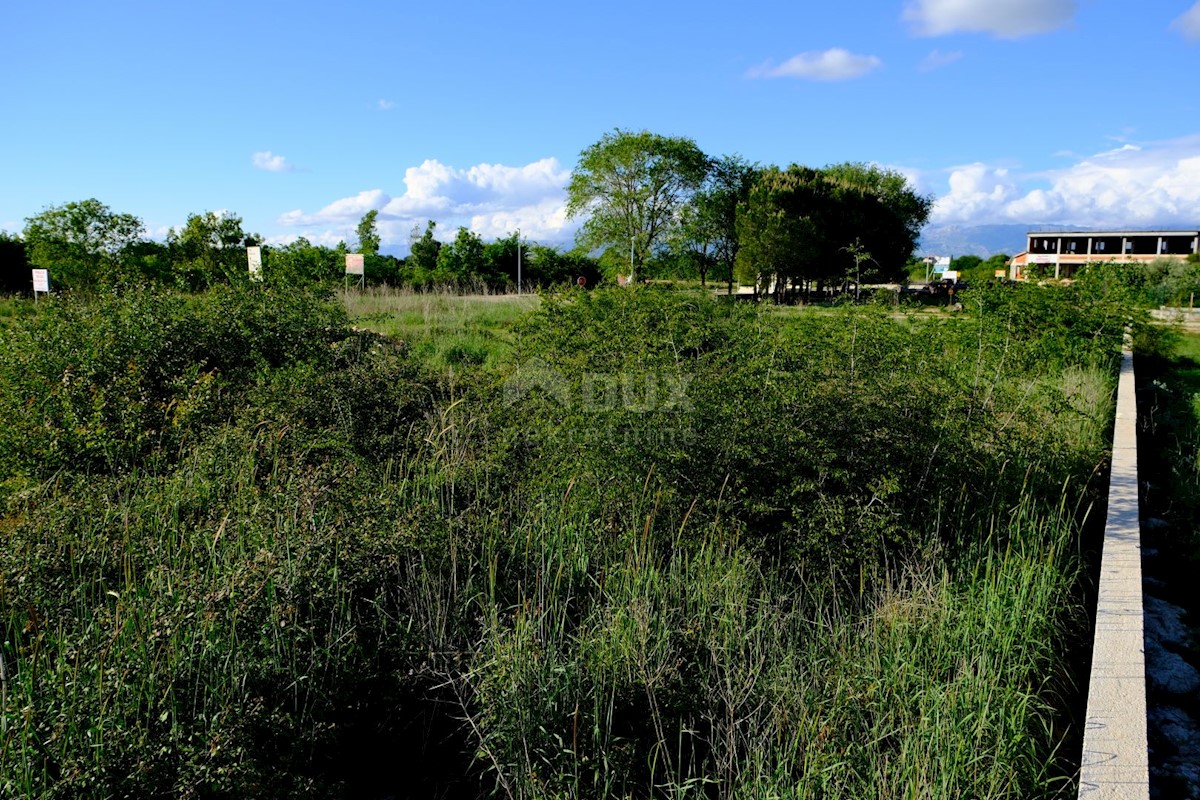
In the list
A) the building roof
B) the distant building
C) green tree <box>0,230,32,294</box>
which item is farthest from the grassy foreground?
the building roof

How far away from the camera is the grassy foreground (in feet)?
8.54

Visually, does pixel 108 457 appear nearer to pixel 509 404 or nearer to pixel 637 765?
pixel 509 404

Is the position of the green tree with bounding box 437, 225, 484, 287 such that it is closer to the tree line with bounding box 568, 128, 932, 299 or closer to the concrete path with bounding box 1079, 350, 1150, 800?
the tree line with bounding box 568, 128, 932, 299

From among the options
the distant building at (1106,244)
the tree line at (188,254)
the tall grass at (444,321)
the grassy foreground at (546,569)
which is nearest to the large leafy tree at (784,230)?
the tree line at (188,254)

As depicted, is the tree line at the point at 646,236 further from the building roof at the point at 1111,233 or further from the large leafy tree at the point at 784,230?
the building roof at the point at 1111,233

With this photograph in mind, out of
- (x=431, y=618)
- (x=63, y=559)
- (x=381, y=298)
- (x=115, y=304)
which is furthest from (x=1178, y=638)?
(x=381, y=298)

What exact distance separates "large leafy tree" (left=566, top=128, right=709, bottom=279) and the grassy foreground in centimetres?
3791

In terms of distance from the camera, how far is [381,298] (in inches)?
662

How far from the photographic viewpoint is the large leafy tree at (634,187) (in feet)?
142

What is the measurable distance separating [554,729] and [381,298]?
1507cm

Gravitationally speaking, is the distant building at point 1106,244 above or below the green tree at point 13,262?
above

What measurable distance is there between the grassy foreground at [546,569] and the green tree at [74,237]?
53.9ft

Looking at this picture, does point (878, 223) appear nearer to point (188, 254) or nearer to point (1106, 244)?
point (188, 254)

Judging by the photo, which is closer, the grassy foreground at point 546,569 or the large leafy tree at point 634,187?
the grassy foreground at point 546,569
